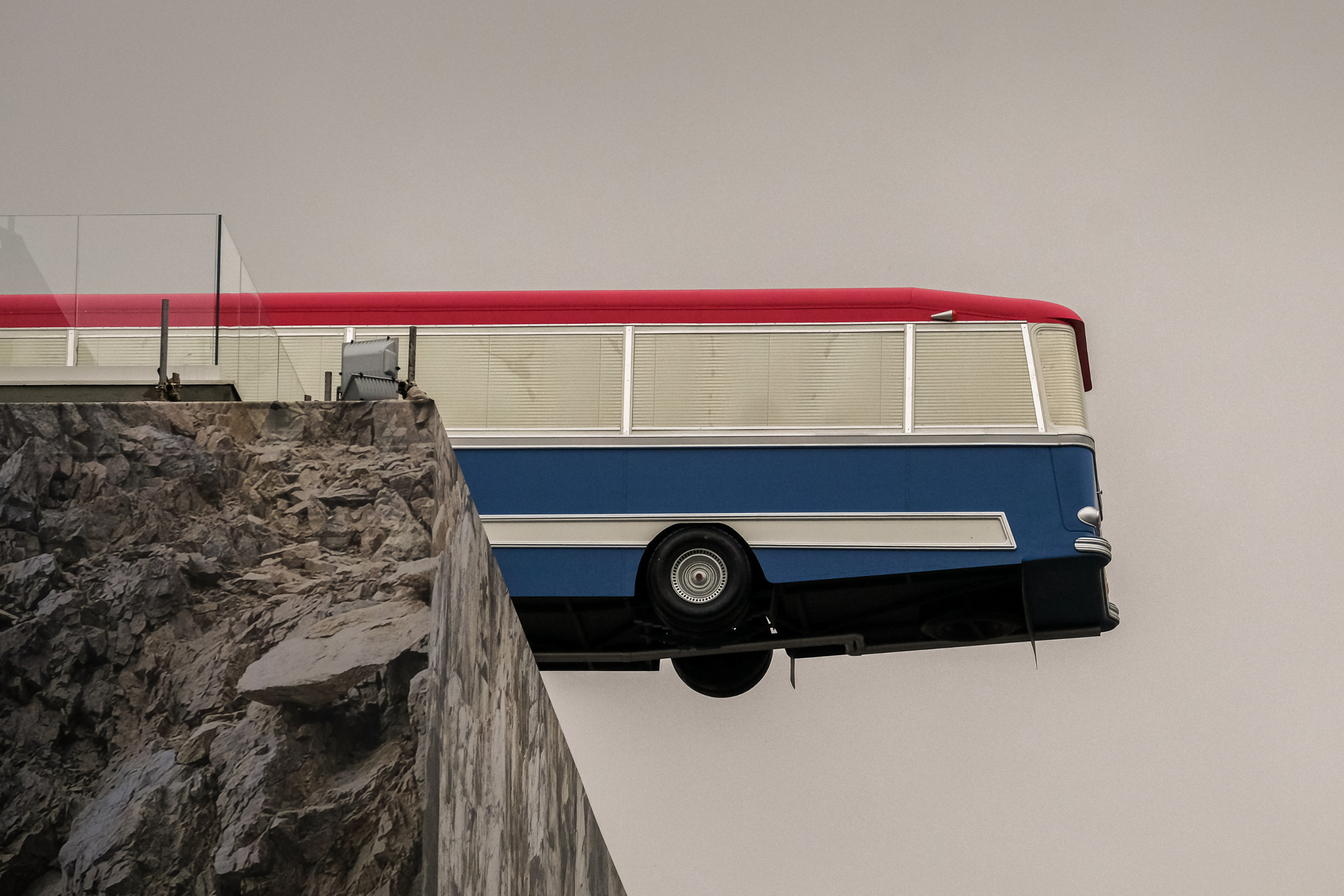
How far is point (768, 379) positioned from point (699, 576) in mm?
1685

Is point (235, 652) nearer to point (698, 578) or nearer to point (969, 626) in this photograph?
point (698, 578)

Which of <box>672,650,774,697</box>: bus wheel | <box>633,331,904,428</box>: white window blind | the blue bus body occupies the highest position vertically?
<box>633,331,904,428</box>: white window blind

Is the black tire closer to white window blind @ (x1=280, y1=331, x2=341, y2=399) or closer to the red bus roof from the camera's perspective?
the red bus roof

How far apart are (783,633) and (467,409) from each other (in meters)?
3.19

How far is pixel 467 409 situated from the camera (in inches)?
447

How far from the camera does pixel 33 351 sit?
22.1ft

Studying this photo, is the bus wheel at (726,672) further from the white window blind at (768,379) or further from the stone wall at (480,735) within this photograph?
the stone wall at (480,735)

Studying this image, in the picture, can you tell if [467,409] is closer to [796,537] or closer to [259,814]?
[796,537]

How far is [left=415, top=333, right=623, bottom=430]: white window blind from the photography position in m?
11.3

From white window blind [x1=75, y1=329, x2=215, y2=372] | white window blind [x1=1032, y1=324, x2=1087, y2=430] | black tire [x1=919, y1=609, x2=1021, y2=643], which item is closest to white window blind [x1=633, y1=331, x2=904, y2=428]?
white window blind [x1=1032, y1=324, x2=1087, y2=430]

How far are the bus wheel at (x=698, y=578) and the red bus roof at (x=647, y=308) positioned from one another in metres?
1.85

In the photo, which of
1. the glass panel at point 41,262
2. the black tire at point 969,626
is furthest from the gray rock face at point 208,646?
the black tire at point 969,626

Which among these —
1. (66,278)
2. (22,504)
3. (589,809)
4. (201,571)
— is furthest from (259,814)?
(589,809)

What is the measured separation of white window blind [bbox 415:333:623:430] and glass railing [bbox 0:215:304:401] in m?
4.09
